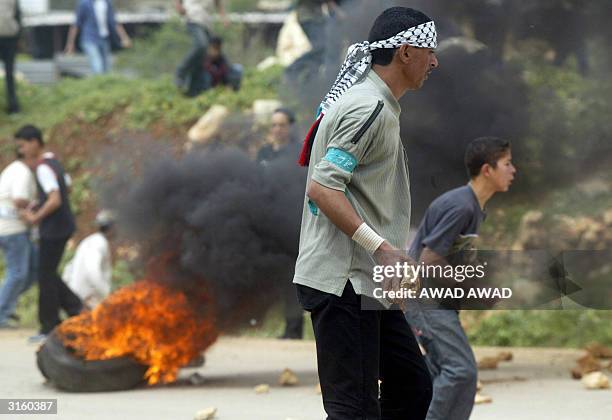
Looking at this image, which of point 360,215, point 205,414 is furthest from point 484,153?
point 205,414

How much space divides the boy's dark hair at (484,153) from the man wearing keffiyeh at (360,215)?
4.99ft

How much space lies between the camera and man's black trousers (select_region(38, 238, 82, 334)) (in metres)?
9.66

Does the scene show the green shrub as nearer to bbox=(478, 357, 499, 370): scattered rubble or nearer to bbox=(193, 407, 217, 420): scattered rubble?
bbox=(478, 357, 499, 370): scattered rubble

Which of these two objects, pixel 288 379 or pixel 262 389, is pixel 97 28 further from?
pixel 262 389

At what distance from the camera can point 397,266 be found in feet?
12.3

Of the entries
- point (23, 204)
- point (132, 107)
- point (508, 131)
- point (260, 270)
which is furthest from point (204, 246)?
point (132, 107)

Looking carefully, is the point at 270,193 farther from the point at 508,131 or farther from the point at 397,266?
the point at 397,266

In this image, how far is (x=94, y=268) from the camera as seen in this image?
963 centimetres

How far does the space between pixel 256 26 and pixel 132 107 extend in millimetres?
7200

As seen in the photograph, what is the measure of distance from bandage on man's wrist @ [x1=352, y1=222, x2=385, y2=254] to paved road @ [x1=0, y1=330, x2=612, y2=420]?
270cm

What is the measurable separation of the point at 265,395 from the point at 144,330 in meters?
0.91

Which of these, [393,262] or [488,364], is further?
[488,364]

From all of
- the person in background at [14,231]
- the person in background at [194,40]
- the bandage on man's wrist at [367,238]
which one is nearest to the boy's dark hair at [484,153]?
the bandage on man's wrist at [367,238]

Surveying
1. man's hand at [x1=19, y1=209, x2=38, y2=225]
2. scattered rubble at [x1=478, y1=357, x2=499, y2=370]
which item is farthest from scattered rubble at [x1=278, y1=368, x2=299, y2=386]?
man's hand at [x1=19, y1=209, x2=38, y2=225]
